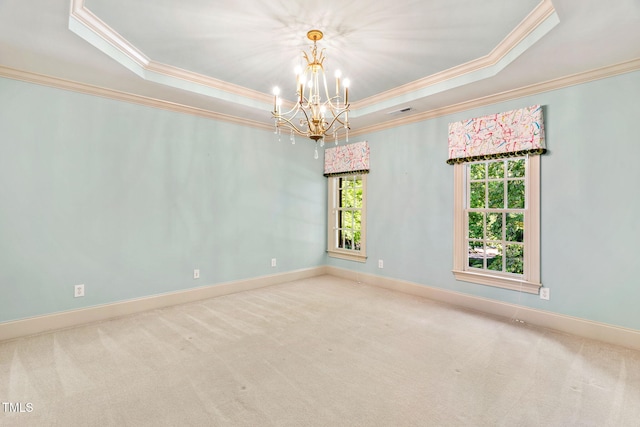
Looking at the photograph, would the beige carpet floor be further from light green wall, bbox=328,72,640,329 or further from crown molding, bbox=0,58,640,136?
crown molding, bbox=0,58,640,136

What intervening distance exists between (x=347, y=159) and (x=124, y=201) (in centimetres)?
342

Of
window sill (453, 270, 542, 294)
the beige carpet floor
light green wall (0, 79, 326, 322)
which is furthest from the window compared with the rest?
the beige carpet floor

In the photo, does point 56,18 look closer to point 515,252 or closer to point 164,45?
point 164,45

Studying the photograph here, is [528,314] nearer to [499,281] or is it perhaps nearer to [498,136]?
[499,281]

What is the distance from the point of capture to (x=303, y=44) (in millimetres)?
2838

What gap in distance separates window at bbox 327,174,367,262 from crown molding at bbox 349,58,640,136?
3.87ft

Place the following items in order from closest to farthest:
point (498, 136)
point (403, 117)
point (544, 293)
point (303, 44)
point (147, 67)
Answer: point (303, 44) → point (147, 67) → point (544, 293) → point (498, 136) → point (403, 117)

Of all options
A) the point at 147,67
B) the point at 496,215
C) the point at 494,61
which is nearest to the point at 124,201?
the point at 147,67

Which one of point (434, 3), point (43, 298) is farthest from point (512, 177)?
point (43, 298)

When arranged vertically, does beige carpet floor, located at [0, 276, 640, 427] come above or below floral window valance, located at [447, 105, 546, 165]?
below

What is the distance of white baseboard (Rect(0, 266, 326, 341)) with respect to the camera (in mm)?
2988

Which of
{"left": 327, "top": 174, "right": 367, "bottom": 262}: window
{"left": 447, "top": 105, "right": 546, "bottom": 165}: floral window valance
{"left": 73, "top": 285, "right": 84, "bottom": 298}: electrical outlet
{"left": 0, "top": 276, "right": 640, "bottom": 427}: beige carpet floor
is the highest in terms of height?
A: {"left": 447, "top": 105, "right": 546, "bottom": 165}: floral window valance

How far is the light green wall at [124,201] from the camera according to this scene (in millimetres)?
3012

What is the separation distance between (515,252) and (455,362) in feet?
6.42
